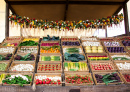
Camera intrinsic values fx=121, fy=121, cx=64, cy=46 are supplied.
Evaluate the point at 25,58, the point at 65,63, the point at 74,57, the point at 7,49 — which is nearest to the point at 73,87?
the point at 65,63

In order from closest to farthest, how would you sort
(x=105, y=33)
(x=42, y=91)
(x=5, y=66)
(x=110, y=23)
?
1. (x=42, y=91)
2. (x=5, y=66)
3. (x=110, y=23)
4. (x=105, y=33)

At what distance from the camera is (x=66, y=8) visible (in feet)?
22.0

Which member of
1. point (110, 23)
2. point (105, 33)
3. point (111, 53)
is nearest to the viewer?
point (111, 53)

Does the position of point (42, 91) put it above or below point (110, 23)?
below

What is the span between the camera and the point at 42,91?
2775mm

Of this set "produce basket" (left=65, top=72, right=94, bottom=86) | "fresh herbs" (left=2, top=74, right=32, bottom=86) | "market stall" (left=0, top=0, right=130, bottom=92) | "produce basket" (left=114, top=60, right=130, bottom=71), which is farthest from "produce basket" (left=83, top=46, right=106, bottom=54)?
"fresh herbs" (left=2, top=74, right=32, bottom=86)

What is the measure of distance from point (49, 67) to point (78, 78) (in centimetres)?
93

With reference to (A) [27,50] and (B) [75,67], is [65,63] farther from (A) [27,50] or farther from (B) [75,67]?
(A) [27,50]

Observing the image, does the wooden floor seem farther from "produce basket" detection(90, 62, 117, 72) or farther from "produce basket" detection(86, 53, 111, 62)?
"produce basket" detection(86, 53, 111, 62)

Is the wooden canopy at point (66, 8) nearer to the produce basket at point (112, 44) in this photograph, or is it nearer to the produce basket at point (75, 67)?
the produce basket at point (112, 44)

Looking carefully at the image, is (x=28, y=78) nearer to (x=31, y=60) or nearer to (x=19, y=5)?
(x=31, y=60)

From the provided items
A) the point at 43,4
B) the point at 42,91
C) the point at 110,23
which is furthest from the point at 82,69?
the point at 43,4

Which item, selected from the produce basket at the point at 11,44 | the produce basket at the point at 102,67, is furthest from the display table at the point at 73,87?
the produce basket at the point at 11,44

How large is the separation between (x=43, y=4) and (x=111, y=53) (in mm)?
4411
